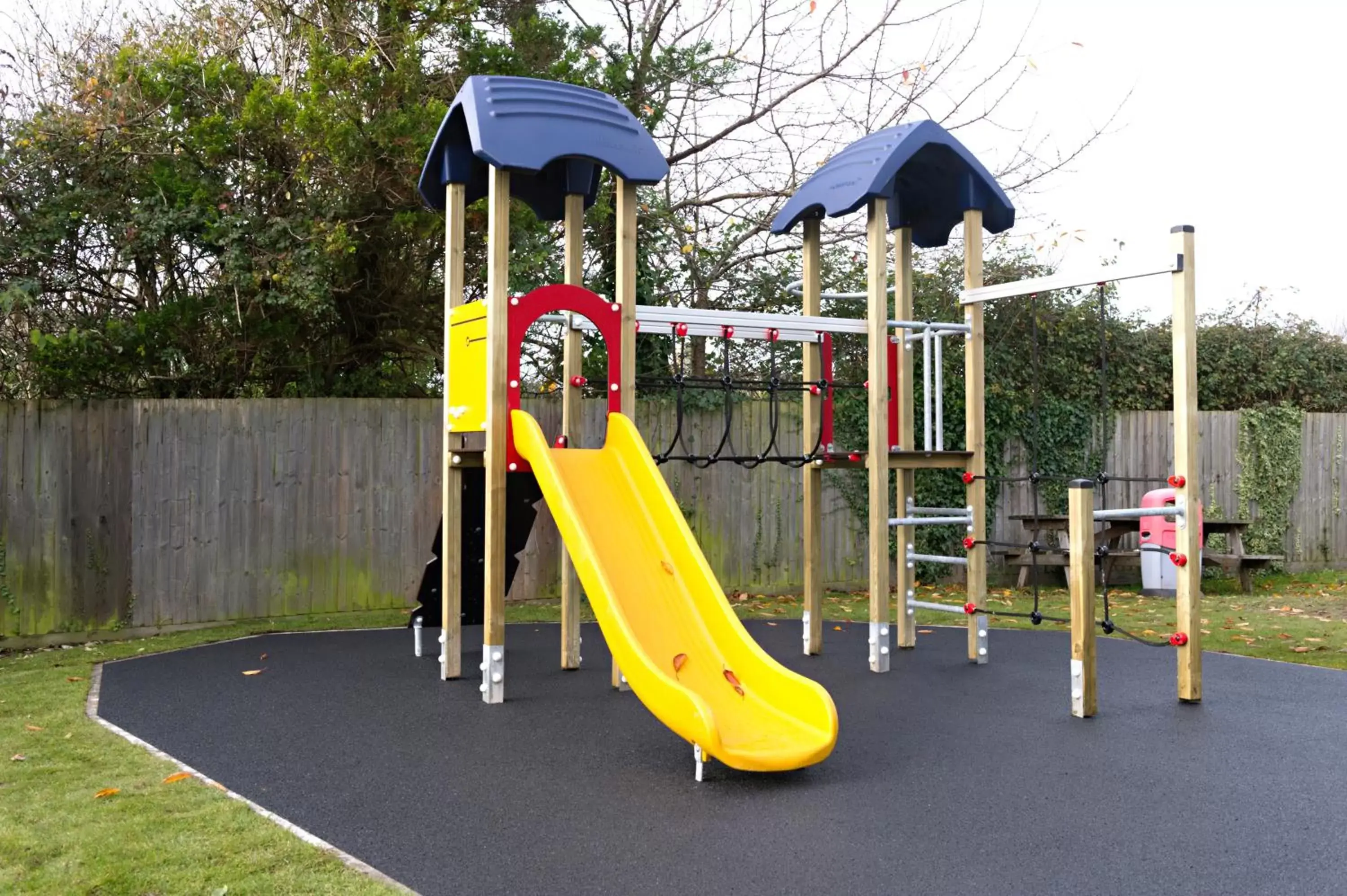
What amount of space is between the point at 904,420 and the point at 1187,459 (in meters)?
2.08

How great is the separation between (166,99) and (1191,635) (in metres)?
8.12

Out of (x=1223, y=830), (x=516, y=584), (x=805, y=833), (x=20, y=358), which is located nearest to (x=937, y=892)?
(x=805, y=833)

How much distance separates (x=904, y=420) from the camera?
721cm

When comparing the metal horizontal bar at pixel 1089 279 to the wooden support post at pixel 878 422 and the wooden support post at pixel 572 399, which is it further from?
the wooden support post at pixel 572 399

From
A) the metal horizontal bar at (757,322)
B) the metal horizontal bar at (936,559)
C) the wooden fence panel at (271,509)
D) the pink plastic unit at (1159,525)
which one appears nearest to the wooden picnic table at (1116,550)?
the pink plastic unit at (1159,525)

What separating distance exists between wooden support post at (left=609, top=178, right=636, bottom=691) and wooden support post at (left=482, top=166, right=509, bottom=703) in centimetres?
69

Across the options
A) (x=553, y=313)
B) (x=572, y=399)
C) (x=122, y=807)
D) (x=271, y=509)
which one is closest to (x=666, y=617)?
(x=572, y=399)

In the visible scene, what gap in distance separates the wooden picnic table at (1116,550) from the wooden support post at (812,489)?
147 inches

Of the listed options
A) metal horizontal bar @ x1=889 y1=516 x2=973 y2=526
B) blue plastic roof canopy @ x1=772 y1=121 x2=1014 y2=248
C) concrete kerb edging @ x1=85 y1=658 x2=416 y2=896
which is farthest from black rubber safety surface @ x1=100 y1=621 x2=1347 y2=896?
blue plastic roof canopy @ x1=772 y1=121 x2=1014 y2=248

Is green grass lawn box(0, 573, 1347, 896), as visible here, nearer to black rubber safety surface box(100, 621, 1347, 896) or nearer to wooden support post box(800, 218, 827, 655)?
black rubber safety surface box(100, 621, 1347, 896)

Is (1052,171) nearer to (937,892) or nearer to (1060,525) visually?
(1060,525)

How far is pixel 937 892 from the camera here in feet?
9.69

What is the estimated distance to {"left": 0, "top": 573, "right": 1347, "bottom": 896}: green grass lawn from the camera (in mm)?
3004

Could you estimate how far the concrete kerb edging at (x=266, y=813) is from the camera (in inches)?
120
